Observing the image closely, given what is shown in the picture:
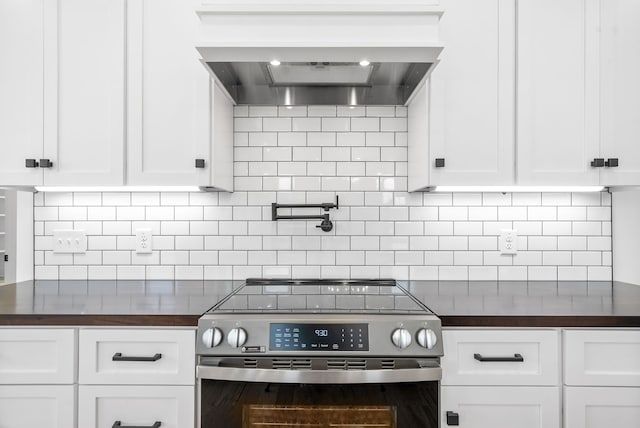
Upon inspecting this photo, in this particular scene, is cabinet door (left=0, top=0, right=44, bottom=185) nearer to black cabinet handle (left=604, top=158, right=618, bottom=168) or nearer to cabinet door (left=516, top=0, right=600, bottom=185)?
cabinet door (left=516, top=0, right=600, bottom=185)

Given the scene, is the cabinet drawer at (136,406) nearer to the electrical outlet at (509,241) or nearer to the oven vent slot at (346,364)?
the oven vent slot at (346,364)

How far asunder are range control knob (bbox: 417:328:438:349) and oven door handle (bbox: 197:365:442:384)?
7 cm

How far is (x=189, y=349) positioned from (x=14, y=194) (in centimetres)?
141

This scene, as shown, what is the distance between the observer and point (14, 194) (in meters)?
2.04

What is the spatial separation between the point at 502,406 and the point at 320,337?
24.9 inches

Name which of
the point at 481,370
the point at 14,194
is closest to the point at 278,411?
the point at 481,370

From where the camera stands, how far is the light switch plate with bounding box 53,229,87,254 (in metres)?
2.01

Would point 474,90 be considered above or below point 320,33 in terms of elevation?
below

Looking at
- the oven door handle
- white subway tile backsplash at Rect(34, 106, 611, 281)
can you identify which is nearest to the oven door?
the oven door handle

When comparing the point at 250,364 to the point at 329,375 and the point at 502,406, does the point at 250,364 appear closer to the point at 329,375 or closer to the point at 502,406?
the point at 329,375

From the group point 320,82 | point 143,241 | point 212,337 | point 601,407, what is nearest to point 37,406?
point 212,337

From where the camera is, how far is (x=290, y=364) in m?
1.27

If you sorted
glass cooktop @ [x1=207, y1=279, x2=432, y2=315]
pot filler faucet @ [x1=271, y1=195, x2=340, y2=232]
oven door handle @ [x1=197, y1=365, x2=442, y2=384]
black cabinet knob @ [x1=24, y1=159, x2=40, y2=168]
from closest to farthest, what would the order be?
oven door handle @ [x1=197, y1=365, x2=442, y2=384] → glass cooktop @ [x1=207, y1=279, x2=432, y2=315] → black cabinet knob @ [x1=24, y1=159, x2=40, y2=168] → pot filler faucet @ [x1=271, y1=195, x2=340, y2=232]

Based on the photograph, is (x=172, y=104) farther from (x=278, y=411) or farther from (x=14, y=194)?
(x=278, y=411)
